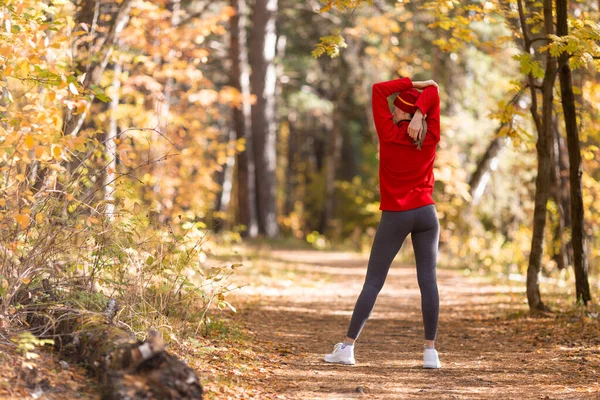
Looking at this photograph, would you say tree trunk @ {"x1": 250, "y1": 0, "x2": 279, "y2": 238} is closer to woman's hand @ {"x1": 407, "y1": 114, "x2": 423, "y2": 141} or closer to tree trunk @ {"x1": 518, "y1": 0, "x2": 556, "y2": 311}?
tree trunk @ {"x1": 518, "y1": 0, "x2": 556, "y2": 311}

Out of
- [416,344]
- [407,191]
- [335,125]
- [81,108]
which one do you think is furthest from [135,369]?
[335,125]

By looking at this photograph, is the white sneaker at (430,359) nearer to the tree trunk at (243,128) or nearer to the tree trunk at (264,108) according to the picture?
the tree trunk at (243,128)

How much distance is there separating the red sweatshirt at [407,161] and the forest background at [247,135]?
145 cm

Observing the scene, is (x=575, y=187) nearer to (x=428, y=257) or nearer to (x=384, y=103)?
(x=428, y=257)

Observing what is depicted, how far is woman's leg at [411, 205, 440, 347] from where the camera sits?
18.5 ft

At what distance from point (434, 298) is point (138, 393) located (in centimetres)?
261

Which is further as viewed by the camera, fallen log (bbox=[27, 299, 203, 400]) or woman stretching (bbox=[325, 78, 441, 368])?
woman stretching (bbox=[325, 78, 441, 368])

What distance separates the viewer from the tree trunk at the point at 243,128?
2114 centimetres

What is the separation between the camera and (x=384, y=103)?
5.81m

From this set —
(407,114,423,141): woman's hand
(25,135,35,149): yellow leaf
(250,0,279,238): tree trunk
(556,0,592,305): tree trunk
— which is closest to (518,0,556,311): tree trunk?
(556,0,592,305): tree trunk

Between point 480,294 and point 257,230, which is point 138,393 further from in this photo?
point 257,230

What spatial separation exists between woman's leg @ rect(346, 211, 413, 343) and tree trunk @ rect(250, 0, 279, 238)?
54.3ft

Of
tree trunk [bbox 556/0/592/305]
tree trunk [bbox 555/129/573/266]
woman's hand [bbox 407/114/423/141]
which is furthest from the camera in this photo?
tree trunk [bbox 555/129/573/266]

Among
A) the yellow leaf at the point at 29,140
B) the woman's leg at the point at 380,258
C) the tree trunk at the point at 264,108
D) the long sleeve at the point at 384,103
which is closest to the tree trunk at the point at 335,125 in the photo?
the tree trunk at the point at 264,108
